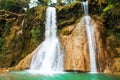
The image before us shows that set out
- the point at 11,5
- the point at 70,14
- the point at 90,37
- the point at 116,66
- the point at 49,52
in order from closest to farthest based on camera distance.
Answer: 1. the point at 116,66
2. the point at 90,37
3. the point at 49,52
4. the point at 70,14
5. the point at 11,5

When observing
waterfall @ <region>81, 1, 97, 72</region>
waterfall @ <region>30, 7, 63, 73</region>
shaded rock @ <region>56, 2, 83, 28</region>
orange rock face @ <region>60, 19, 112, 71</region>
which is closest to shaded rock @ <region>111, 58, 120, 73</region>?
orange rock face @ <region>60, 19, 112, 71</region>

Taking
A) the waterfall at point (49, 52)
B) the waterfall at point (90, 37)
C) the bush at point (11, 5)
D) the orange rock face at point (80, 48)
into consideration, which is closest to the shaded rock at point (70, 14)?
the waterfall at point (90, 37)

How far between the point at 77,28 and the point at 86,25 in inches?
44.3

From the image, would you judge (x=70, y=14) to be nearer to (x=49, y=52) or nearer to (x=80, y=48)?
(x=49, y=52)

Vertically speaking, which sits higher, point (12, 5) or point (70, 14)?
point (12, 5)

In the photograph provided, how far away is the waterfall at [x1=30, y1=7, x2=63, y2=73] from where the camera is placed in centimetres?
2725

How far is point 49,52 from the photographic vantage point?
1143 inches

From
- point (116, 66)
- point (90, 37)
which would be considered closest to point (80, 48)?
point (90, 37)

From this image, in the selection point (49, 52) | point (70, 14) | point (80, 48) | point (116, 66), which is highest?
point (70, 14)

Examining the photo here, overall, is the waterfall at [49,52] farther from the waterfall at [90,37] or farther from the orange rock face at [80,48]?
the waterfall at [90,37]

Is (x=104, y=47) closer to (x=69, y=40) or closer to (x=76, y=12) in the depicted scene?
(x=69, y=40)

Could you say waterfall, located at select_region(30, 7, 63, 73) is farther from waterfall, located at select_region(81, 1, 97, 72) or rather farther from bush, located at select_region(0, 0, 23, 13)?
bush, located at select_region(0, 0, 23, 13)

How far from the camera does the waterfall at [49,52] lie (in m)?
27.2

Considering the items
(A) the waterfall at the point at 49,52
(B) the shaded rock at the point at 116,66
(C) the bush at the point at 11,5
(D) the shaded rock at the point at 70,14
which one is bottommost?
(B) the shaded rock at the point at 116,66
